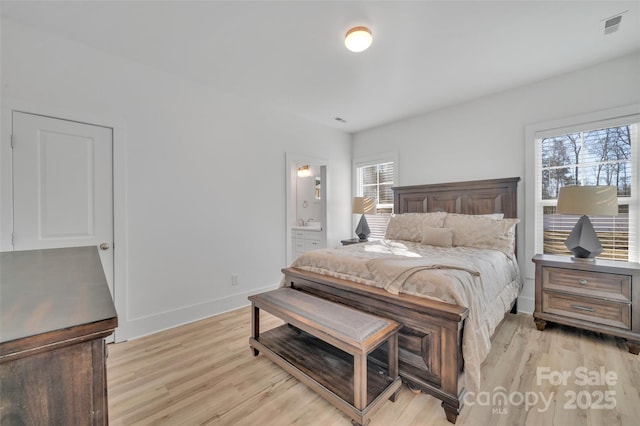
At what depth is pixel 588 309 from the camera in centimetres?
240

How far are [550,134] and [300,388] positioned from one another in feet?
11.9

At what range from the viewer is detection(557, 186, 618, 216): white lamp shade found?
7.67 ft

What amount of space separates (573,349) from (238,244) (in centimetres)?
349

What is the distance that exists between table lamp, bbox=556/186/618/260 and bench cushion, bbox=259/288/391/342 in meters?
2.17

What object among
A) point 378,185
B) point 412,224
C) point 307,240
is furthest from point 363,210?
point 307,240

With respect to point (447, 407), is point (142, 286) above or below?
above

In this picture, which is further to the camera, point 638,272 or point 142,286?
point 142,286

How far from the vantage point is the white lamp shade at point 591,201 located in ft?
7.67

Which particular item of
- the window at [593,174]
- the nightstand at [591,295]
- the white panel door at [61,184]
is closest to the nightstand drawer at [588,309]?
the nightstand at [591,295]

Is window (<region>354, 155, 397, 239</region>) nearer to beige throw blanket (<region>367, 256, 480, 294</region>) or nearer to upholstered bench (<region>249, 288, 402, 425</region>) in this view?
beige throw blanket (<region>367, 256, 480, 294</region>)

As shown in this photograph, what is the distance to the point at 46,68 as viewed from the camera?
220cm

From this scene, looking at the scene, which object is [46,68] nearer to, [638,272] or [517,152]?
[517,152]

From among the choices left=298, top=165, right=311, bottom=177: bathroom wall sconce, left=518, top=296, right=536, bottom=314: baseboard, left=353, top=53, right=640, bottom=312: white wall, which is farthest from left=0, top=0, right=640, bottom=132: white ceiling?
left=298, top=165, right=311, bottom=177: bathroom wall sconce

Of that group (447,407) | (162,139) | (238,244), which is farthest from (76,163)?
(447,407)
